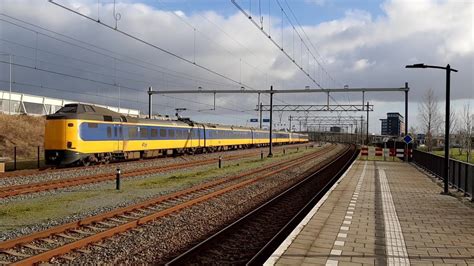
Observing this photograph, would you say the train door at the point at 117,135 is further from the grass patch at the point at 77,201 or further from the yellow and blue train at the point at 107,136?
the grass patch at the point at 77,201

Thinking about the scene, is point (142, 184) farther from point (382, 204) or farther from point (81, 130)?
point (382, 204)

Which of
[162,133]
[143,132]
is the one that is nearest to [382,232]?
[143,132]

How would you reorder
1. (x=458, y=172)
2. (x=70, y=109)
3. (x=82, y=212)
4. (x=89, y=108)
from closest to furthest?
(x=82, y=212), (x=458, y=172), (x=70, y=109), (x=89, y=108)

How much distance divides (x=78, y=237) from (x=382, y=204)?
877 cm

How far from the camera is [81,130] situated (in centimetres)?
2502

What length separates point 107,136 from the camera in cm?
2780

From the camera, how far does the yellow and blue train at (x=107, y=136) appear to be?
80.5 ft

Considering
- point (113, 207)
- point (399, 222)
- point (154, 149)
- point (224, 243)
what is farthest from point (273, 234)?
point (154, 149)

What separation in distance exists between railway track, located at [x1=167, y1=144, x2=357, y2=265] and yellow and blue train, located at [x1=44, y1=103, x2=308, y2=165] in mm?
13112

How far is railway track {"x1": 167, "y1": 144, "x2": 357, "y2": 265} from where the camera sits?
27.4 feet

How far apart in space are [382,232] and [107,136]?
68.7 ft

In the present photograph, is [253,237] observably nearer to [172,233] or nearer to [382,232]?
[172,233]

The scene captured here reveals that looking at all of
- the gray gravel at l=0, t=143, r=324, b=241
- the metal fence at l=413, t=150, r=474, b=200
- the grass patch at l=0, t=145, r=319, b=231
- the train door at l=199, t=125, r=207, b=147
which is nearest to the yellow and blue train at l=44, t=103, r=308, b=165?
the train door at l=199, t=125, r=207, b=147

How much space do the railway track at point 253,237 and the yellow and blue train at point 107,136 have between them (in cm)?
1311
